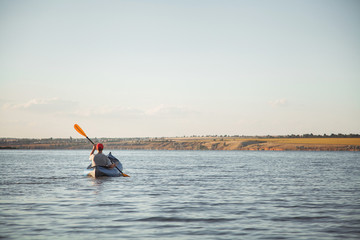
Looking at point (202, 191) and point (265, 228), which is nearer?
point (265, 228)

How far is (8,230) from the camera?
42.3 ft

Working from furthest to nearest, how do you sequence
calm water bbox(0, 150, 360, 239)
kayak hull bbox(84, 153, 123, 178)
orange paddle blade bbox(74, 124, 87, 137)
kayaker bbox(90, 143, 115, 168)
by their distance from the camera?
orange paddle blade bbox(74, 124, 87, 137) → kayak hull bbox(84, 153, 123, 178) → kayaker bbox(90, 143, 115, 168) → calm water bbox(0, 150, 360, 239)

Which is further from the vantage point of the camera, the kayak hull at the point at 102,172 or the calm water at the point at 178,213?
the kayak hull at the point at 102,172

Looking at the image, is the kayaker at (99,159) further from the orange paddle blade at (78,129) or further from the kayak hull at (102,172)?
the orange paddle blade at (78,129)

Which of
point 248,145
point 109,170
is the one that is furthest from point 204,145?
point 109,170

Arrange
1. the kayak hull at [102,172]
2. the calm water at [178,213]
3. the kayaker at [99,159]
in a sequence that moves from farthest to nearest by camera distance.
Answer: the kayak hull at [102,172]
the kayaker at [99,159]
the calm water at [178,213]

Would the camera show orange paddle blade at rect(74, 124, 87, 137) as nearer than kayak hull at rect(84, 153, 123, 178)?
No

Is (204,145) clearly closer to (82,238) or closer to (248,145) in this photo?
(248,145)

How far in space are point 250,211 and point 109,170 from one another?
17186 millimetres

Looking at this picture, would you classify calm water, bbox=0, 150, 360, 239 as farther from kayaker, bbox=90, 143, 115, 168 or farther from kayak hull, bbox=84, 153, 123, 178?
kayak hull, bbox=84, 153, 123, 178

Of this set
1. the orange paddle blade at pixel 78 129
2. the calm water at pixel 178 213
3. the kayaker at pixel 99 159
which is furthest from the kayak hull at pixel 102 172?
the orange paddle blade at pixel 78 129

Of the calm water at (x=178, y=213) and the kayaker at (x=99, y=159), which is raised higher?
the kayaker at (x=99, y=159)

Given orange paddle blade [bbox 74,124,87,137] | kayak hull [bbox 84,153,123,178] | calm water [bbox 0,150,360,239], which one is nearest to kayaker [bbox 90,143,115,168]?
kayak hull [bbox 84,153,123,178]

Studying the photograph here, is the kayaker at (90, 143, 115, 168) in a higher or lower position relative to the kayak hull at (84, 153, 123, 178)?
higher
